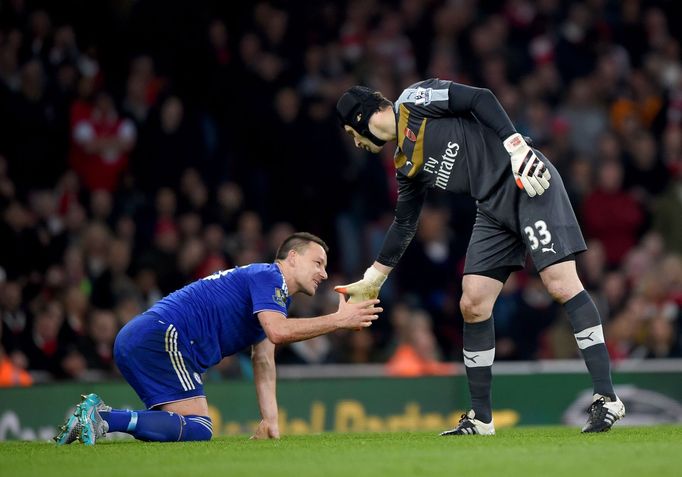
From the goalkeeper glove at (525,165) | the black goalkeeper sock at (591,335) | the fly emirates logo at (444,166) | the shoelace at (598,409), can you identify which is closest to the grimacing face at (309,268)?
the fly emirates logo at (444,166)

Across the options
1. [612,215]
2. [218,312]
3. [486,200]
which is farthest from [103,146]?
[486,200]

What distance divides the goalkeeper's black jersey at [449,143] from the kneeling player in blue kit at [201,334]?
3.03 ft

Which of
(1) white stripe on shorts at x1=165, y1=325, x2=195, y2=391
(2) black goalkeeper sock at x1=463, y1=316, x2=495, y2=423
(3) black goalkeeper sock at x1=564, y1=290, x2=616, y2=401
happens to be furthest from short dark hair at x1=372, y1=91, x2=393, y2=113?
(1) white stripe on shorts at x1=165, y1=325, x2=195, y2=391

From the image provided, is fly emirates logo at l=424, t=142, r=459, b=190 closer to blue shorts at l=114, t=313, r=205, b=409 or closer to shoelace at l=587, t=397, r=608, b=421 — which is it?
shoelace at l=587, t=397, r=608, b=421

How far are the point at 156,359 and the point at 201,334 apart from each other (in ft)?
1.10

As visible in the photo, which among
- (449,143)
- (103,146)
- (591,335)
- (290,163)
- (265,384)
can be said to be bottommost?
(265,384)

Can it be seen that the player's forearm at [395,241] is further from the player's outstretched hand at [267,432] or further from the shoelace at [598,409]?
the shoelace at [598,409]

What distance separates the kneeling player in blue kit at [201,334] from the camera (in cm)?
818

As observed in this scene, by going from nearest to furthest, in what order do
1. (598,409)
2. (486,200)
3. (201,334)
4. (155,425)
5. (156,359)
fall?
(598,409), (155,425), (486,200), (156,359), (201,334)

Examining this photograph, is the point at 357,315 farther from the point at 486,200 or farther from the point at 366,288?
the point at 486,200

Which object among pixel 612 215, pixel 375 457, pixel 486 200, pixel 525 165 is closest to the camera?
pixel 375 457

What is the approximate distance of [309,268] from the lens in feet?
28.1

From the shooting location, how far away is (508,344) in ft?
48.8

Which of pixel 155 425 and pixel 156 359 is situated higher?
pixel 156 359
